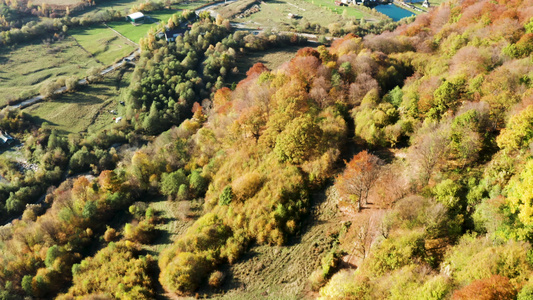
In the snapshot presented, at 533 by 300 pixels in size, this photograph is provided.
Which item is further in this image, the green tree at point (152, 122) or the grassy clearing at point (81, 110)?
the grassy clearing at point (81, 110)

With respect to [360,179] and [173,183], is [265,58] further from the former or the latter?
[360,179]

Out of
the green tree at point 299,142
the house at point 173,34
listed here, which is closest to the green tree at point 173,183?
the green tree at point 299,142

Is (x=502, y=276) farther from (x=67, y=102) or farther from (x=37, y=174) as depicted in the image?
(x=67, y=102)

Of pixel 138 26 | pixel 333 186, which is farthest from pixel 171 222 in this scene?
pixel 138 26

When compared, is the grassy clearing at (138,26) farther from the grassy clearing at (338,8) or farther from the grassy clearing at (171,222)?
the grassy clearing at (171,222)

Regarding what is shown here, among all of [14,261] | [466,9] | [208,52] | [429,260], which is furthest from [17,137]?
[466,9]

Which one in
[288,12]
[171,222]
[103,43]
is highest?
[288,12]
